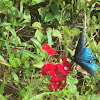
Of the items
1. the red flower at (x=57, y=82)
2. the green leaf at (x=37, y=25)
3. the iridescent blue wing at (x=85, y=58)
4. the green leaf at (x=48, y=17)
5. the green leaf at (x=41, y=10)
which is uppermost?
the green leaf at (x=41, y=10)

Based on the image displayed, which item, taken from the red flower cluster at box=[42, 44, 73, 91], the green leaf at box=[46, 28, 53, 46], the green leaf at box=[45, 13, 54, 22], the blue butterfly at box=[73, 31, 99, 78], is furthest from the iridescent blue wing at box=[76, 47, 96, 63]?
the green leaf at box=[45, 13, 54, 22]

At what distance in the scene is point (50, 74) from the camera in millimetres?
1393

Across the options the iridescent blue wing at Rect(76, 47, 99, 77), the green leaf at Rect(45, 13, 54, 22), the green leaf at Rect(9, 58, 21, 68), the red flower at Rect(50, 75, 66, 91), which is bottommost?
the red flower at Rect(50, 75, 66, 91)

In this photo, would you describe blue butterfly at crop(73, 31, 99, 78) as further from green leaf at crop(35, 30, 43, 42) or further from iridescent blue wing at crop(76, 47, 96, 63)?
green leaf at crop(35, 30, 43, 42)

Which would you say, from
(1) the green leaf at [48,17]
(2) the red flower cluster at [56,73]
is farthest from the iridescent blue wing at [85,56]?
(1) the green leaf at [48,17]

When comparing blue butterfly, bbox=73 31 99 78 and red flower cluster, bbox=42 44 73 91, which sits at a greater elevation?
blue butterfly, bbox=73 31 99 78

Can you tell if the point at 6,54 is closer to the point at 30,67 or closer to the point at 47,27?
the point at 30,67

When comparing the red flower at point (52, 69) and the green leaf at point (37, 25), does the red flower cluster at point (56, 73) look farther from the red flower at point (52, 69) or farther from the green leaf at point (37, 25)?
the green leaf at point (37, 25)

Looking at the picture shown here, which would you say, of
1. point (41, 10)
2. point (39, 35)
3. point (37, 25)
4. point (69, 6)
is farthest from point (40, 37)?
point (69, 6)

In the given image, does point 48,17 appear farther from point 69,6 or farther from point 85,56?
point 85,56

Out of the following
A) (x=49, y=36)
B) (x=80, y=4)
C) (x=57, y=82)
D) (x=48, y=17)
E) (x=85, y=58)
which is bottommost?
(x=57, y=82)

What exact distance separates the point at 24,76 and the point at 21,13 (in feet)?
1.84

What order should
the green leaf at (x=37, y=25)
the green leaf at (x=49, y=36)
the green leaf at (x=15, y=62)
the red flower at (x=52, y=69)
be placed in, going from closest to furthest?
1. the red flower at (x=52, y=69)
2. the green leaf at (x=15, y=62)
3. the green leaf at (x=49, y=36)
4. the green leaf at (x=37, y=25)

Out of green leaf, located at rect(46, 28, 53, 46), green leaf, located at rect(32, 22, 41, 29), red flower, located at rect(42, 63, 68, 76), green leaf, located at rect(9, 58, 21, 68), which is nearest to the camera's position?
red flower, located at rect(42, 63, 68, 76)
